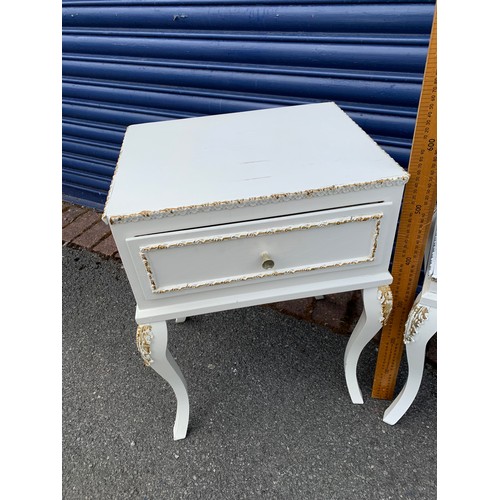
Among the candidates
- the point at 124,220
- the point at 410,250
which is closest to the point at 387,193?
the point at 410,250

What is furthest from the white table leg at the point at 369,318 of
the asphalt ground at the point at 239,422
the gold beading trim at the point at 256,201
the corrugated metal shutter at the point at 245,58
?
the corrugated metal shutter at the point at 245,58

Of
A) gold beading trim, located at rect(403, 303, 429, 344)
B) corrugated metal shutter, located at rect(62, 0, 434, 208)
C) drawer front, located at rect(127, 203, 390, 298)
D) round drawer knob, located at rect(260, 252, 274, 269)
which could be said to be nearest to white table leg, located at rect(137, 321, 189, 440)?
drawer front, located at rect(127, 203, 390, 298)

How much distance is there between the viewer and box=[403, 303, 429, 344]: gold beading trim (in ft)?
3.27

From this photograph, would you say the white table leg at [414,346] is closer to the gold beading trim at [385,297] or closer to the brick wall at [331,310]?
the gold beading trim at [385,297]

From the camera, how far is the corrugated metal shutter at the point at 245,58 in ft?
4.28

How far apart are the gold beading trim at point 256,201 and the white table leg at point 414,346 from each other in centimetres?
38

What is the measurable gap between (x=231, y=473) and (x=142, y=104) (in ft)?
5.60

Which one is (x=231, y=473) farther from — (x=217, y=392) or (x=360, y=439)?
(x=360, y=439)

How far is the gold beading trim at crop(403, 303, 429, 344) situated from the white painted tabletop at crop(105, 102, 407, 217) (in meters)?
0.39

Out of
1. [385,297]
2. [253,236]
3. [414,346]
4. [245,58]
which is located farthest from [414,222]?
[245,58]

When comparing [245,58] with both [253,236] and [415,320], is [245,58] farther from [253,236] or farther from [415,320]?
[415,320]

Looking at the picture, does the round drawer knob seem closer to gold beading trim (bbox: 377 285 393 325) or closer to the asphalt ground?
gold beading trim (bbox: 377 285 393 325)

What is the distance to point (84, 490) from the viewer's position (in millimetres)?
1203

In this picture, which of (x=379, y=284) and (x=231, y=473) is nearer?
(x=379, y=284)
